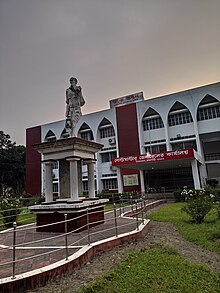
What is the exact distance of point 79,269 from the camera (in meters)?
3.81

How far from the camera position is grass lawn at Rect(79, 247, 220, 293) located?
3.18 m

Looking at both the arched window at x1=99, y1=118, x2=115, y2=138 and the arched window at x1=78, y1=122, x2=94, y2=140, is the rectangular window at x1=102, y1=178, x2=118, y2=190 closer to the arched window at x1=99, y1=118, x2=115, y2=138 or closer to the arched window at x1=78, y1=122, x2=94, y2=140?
the arched window at x1=99, y1=118, x2=115, y2=138

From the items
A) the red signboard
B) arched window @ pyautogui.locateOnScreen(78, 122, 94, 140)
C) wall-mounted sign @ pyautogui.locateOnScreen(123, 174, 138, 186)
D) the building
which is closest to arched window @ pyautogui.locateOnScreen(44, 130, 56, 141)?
the building

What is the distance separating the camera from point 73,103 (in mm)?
7809

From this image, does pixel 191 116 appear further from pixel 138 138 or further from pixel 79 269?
pixel 79 269

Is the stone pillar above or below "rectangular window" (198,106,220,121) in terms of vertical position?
below

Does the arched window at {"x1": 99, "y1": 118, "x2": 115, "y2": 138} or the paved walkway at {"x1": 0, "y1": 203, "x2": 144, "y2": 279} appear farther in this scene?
the arched window at {"x1": 99, "y1": 118, "x2": 115, "y2": 138}

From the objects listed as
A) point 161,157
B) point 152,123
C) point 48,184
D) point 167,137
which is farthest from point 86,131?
point 48,184

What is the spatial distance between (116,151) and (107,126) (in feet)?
12.0

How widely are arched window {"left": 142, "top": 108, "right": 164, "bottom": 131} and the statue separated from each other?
20196mm

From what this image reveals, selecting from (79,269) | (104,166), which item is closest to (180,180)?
(104,166)

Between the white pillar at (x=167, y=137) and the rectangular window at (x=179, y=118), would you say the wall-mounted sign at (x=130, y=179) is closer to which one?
the white pillar at (x=167, y=137)

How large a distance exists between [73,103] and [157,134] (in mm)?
20099

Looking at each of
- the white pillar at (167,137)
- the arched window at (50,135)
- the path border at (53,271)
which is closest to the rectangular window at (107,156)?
the white pillar at (167,137)
